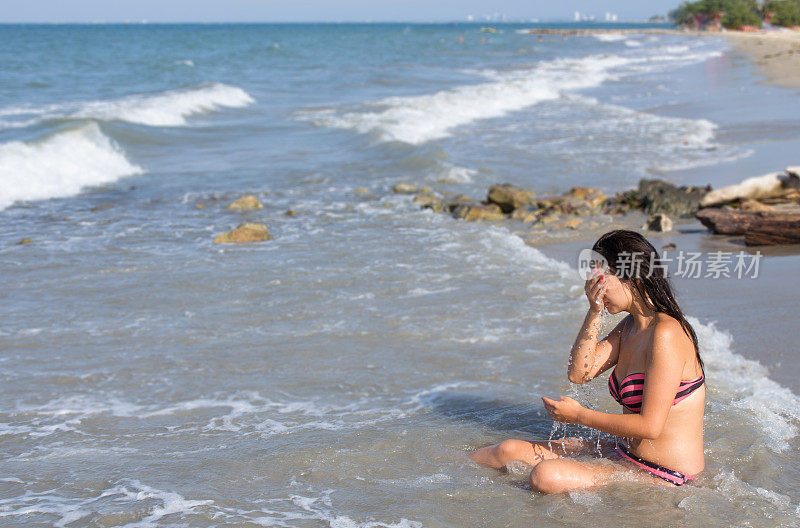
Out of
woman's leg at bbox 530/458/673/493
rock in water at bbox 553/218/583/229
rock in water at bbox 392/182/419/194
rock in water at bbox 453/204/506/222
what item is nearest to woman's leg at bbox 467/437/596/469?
woman's leg at bbox 530/458/673/493

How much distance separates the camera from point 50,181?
1633cm

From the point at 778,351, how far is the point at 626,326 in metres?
2.71

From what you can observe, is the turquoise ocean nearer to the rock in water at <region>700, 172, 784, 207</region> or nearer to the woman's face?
the woman's face

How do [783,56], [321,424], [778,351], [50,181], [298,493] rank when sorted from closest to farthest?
[298,493] → [321,424] → [778,351] → [50,181] → [783,56]

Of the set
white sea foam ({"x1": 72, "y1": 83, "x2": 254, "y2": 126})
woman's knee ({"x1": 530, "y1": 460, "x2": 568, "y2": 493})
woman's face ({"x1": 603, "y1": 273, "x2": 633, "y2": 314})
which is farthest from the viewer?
white sea foam ({"x1": 72, "y1": 83, "x2": 254, "y2": 126})

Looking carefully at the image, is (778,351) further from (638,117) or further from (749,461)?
(638,117)

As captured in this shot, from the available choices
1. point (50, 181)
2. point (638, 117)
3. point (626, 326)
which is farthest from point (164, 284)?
point (638, 117)

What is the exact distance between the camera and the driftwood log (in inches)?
337

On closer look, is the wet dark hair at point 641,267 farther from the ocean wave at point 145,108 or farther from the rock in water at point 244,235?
the ocean wave at point 145,108

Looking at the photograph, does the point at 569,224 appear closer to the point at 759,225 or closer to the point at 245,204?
the point at 759,225

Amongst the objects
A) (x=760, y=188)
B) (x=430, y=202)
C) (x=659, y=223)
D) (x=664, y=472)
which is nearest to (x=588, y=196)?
(x=659, y=223)

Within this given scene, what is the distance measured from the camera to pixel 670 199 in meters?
10.8

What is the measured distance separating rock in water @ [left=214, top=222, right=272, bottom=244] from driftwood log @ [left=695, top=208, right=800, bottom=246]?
5.71 m

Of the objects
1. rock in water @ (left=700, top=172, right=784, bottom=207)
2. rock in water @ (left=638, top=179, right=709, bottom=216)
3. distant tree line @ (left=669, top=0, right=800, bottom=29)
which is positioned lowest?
rock in water @ (left=638, top=179, right=709, bottom=216)
